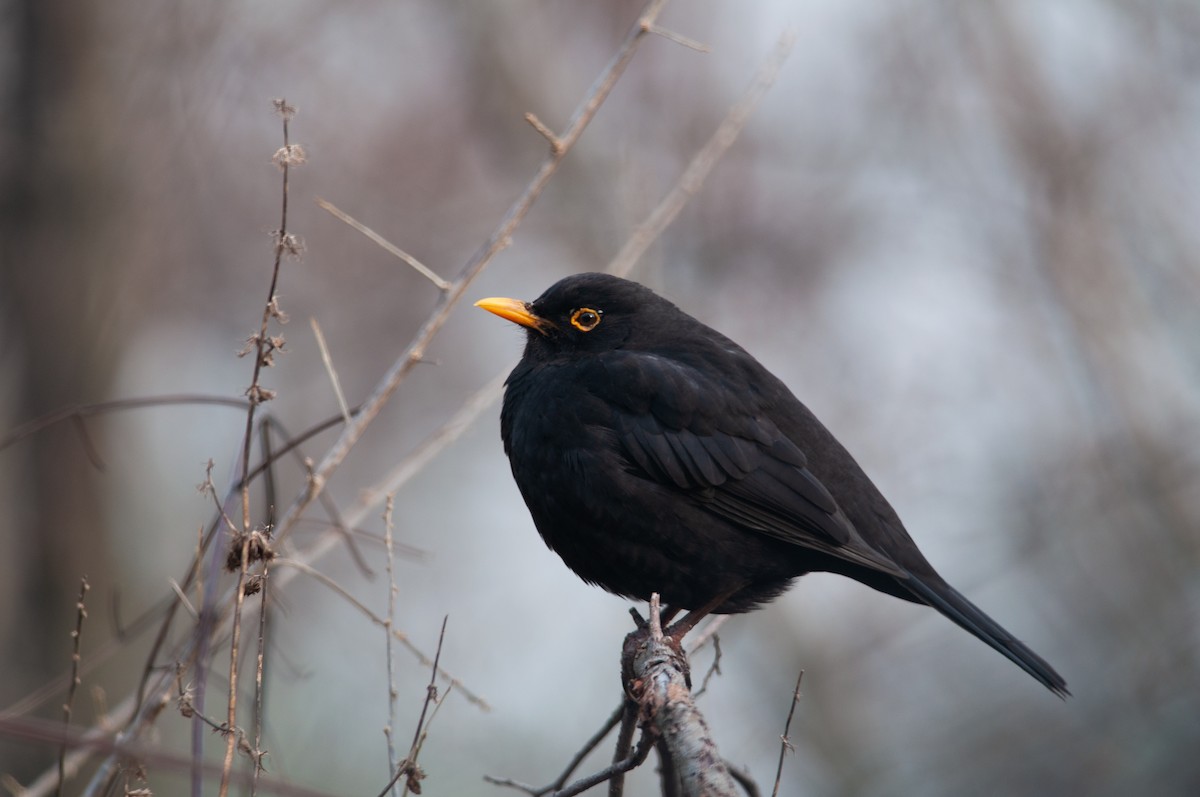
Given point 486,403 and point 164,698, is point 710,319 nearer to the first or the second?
point 486,403

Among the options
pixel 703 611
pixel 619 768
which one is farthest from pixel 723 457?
pixel 619 768

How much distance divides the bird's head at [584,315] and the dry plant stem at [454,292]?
1.08m

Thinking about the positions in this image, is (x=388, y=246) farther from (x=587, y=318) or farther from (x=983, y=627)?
(x=983, y=627)

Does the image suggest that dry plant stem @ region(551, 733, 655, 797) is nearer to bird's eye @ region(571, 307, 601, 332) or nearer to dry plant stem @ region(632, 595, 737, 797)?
dry plant stem @ region(632, 595, 737, 797)

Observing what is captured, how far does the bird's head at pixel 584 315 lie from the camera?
4.54 metres

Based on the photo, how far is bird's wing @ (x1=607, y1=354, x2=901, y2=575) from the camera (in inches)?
155

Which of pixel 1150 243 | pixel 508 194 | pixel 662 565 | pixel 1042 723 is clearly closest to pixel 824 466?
pixel 662 565

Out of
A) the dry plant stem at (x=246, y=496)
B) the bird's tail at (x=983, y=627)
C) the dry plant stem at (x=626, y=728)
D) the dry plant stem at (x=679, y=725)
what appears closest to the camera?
the dry plant stem at (x=679, y=725)

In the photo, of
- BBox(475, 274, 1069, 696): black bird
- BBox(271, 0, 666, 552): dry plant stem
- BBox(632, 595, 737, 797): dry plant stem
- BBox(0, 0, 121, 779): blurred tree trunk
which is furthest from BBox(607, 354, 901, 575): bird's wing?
BBox(0, 0, 121, 779): blurred tree trunk

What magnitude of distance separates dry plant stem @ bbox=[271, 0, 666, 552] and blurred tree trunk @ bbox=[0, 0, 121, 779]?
5.09 metres

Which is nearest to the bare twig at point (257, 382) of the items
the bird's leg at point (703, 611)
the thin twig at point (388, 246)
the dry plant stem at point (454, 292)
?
the thin twig at point (388, 246)

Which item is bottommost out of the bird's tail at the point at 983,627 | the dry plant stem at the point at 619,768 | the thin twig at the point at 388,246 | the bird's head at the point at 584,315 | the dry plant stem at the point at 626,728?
the dry plant stem at the point at 619,768

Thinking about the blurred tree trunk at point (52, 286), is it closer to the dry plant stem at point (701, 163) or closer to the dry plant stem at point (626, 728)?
the dry plant stem at point (701, 163)

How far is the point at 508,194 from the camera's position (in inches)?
396
